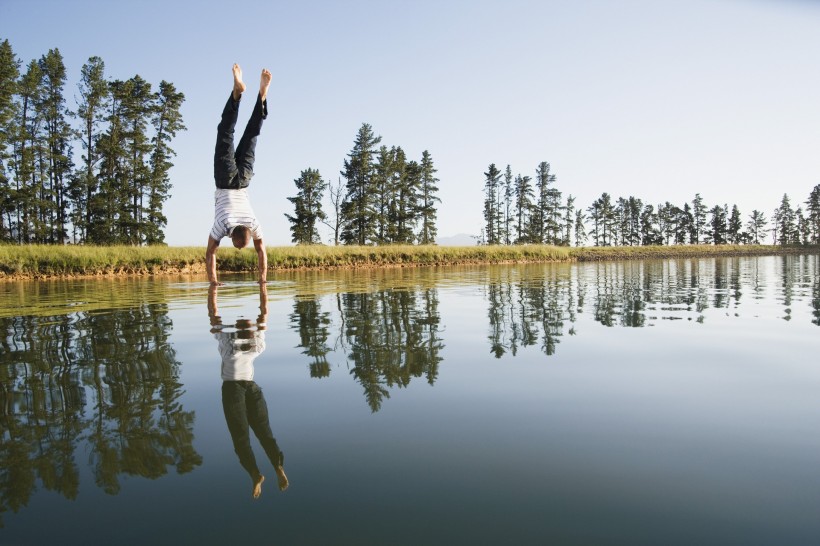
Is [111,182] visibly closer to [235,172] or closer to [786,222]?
[235,172]

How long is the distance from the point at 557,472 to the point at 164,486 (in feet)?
4.51

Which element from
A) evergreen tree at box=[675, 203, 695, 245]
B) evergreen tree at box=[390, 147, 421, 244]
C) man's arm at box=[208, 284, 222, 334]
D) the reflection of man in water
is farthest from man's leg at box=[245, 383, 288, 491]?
evergreen tree at box=[675, 203, 695, 245]

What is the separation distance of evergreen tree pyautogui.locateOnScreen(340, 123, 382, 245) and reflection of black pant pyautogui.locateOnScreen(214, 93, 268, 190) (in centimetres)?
4736

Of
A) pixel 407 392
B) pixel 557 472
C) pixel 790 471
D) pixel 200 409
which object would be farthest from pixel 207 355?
pixel 790 471

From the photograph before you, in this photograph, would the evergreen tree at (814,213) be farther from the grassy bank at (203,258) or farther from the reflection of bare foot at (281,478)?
the reflection of bare foot at (281,478)

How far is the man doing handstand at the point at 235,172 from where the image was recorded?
7.32m

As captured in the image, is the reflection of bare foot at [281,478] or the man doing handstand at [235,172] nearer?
the reflection of bare foot at [281,478]

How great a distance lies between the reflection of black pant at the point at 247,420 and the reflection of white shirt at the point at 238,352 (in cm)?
23

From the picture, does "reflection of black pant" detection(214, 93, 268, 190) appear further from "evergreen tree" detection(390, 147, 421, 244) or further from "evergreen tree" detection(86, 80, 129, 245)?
"evergreen tree" detection(390, 147, 421, 244)

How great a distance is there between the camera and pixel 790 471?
1.73 m

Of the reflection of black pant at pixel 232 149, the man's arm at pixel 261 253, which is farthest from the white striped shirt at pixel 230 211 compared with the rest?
the man's arm at pixel 261 253

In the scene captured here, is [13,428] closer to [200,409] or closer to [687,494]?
[200,409]

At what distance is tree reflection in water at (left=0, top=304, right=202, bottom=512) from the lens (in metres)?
1.79

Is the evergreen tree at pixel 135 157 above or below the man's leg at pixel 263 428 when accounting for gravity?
above
